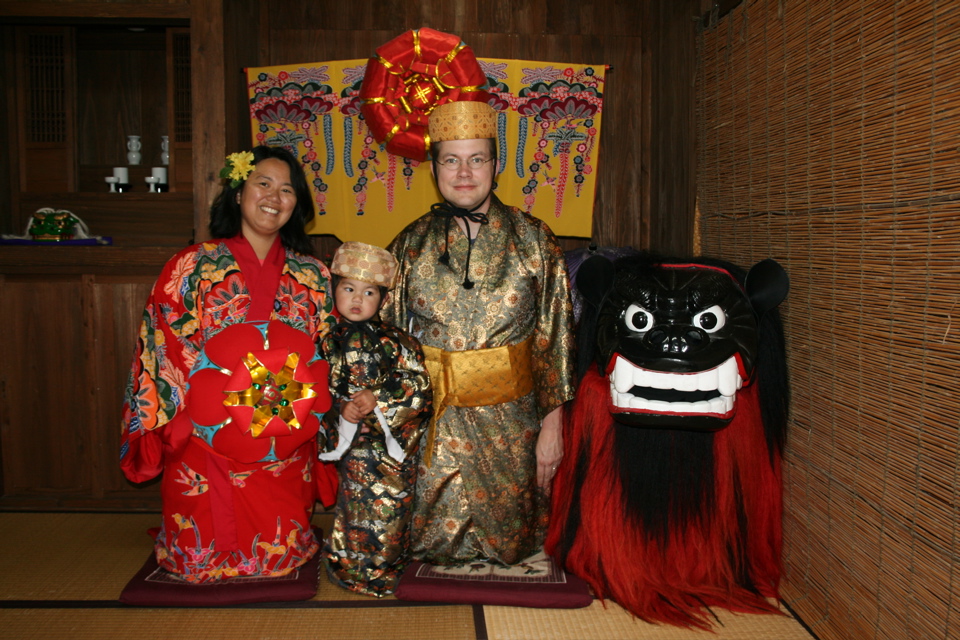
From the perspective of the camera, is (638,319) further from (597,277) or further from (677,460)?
(677,460)

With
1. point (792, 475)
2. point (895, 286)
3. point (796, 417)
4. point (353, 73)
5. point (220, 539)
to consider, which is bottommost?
point (220, 539)

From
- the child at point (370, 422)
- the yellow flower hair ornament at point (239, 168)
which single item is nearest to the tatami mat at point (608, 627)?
the child at point (370, 422)

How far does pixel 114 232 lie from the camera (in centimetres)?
374

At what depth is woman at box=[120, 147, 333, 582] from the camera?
2.23m

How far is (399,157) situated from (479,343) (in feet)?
4.58

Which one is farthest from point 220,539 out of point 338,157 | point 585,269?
point 338,157

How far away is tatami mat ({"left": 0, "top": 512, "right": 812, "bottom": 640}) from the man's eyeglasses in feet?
4.89

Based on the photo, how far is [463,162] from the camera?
7.93ft

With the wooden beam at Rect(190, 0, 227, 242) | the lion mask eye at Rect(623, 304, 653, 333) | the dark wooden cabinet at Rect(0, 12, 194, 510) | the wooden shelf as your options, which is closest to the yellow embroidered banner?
the wooden beam at Rect(190, 0, 227, 242)

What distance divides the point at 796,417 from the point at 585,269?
89 centimetres

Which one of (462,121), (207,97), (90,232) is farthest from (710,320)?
(90,232)

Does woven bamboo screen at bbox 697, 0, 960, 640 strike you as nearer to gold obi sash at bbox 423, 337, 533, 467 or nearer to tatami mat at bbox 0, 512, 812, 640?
tatami mat at bbox 0, 512, 812, 640

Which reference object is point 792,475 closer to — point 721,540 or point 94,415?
point 721,540

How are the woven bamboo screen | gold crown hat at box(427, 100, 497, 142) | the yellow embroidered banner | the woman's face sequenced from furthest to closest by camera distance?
the yellow embroidered banner → the woman's face → gold crown hat at box(427, 100, 497, 142) → the woven bamboo screen
